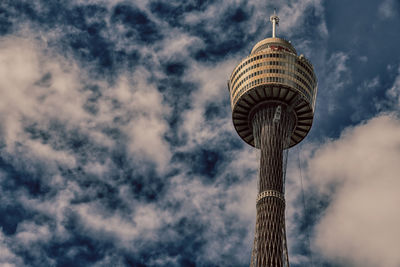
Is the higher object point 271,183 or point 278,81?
point 278,81

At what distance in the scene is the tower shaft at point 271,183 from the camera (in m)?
165

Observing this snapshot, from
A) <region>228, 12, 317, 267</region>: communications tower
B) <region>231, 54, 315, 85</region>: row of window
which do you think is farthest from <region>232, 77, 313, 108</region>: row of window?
<region>231, 54, 315, 85</region>: row of window

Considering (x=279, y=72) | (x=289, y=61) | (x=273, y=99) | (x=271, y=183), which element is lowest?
(x=271, y=183)

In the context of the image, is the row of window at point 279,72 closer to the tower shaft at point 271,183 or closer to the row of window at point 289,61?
the row of window at point 289,61

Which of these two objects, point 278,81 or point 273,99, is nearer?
point 278,81

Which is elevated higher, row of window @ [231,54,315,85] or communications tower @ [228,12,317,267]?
row of window @ [231,54,315,85]

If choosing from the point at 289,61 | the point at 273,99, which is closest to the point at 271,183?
the point at 273,99

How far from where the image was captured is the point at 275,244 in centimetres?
16525

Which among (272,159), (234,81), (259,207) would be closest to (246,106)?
(234,81)

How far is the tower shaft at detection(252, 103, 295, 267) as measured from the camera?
164750mm

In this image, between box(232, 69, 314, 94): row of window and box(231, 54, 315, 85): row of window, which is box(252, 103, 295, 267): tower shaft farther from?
box(231, 54, 315, 85): row of window

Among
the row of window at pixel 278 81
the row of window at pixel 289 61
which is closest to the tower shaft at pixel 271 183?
the row of window at pixel 278 81

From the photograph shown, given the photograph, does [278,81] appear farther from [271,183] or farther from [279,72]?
[271,183]

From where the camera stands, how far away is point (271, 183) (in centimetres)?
17750
